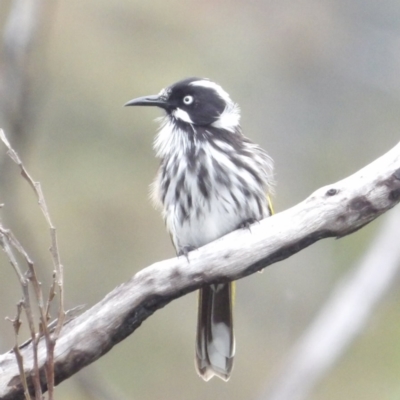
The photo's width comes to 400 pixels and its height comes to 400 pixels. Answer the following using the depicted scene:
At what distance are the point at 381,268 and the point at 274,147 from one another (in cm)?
293

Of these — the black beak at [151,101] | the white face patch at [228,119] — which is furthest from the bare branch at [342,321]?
the black beak at [151,101]

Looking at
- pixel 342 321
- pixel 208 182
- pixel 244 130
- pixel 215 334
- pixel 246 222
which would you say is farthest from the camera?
pixel 244 130

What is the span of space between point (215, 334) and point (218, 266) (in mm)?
920

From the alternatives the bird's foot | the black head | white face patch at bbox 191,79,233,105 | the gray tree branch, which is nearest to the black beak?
the black head

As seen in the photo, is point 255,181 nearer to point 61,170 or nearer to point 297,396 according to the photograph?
point 297,396

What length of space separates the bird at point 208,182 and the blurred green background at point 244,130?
8.17 feet

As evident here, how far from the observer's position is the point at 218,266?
315 cm

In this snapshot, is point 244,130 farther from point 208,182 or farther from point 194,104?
point 208,182

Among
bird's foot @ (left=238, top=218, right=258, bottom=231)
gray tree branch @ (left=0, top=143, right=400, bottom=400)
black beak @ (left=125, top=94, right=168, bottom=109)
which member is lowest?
gray tree branch @ (left=0, top=143, right=400, bottom=400)

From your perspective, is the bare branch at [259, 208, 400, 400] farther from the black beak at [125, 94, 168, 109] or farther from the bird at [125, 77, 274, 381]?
the black beak at [125, 94, 168, 109]

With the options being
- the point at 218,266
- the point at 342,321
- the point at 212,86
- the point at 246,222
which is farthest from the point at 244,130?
the point at 218,266

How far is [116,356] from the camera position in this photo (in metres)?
7.10

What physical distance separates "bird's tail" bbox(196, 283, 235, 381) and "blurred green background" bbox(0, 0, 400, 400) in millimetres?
2521

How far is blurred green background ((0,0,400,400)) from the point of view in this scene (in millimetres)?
6934
